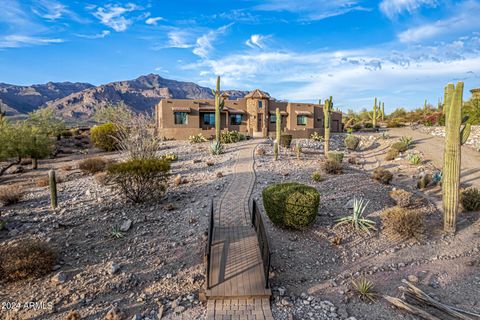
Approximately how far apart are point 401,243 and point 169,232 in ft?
22.0

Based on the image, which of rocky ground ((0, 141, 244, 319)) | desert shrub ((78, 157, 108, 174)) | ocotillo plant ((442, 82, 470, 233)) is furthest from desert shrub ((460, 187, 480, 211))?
desert shrub ((78, 157, 108, 174))

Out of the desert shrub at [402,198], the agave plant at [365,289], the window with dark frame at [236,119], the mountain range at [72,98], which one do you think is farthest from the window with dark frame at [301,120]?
the mountain range at [72,98]

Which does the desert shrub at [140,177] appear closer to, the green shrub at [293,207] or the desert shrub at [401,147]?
the green shrub at [293,207]

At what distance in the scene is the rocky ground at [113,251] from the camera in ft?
18.3

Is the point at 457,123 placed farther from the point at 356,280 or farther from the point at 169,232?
the point at 169,232

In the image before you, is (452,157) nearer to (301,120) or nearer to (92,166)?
(92,166)

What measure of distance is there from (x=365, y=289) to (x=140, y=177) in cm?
785

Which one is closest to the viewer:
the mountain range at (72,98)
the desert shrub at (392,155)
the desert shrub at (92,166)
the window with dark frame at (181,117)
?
the desert shrub at (92,166)

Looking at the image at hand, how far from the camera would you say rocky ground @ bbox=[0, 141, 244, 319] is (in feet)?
18.3

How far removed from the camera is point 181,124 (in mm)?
34062

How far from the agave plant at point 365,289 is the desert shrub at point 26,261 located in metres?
6.92

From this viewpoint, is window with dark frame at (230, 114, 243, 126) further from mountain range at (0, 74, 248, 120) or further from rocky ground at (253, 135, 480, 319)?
mountain range at (0, 74, 248, 120)

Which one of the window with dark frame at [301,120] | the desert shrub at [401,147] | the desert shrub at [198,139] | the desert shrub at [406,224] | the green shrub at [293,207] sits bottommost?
the desert shrub at [406,224]

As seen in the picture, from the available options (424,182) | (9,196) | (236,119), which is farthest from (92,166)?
(236,119)
